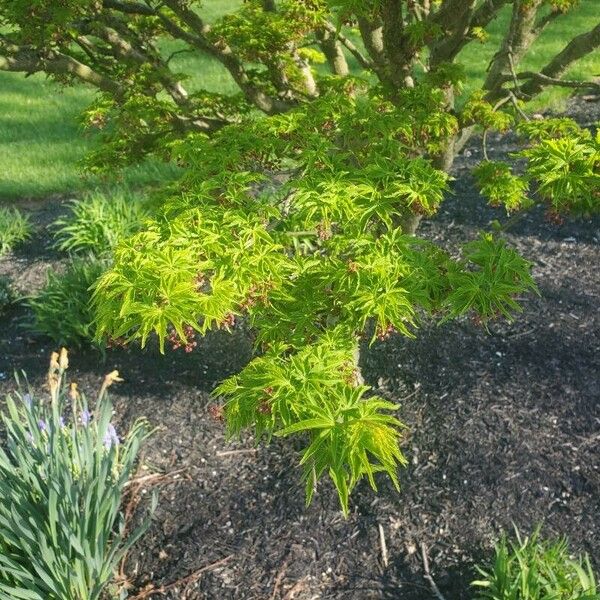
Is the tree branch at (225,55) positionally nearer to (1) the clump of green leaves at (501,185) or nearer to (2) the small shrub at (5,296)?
(1) the clump of green leaves at (501,185)

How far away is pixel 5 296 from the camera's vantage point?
434 cm

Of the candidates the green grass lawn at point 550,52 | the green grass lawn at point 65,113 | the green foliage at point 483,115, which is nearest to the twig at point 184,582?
the green foliage at point 483,115

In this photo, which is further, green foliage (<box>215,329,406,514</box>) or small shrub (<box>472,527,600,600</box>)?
small shrub (<box>472,527,600,600</box>)

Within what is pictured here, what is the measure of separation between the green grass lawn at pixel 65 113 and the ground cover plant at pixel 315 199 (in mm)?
2664

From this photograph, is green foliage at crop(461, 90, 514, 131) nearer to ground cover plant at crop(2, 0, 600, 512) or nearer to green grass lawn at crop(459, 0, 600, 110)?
ground cover plant at crop(2, 0, 600, 512)

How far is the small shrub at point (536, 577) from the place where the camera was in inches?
85.3

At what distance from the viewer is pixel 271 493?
2.90m

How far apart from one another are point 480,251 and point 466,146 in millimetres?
4147

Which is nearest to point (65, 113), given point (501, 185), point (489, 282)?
point (501, 185)

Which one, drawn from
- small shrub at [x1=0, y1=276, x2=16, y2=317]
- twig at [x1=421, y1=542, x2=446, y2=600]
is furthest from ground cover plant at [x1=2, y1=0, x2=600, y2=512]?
small shrub at [x1=0, y1=276, x2=16, y2=317]

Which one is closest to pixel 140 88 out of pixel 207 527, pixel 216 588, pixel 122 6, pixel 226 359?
pixel 122 6

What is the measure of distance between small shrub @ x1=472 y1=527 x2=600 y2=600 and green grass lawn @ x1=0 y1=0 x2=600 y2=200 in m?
4.57

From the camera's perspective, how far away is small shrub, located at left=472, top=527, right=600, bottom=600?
2.17 metres

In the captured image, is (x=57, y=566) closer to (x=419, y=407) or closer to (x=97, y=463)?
(x=97, y=463)
